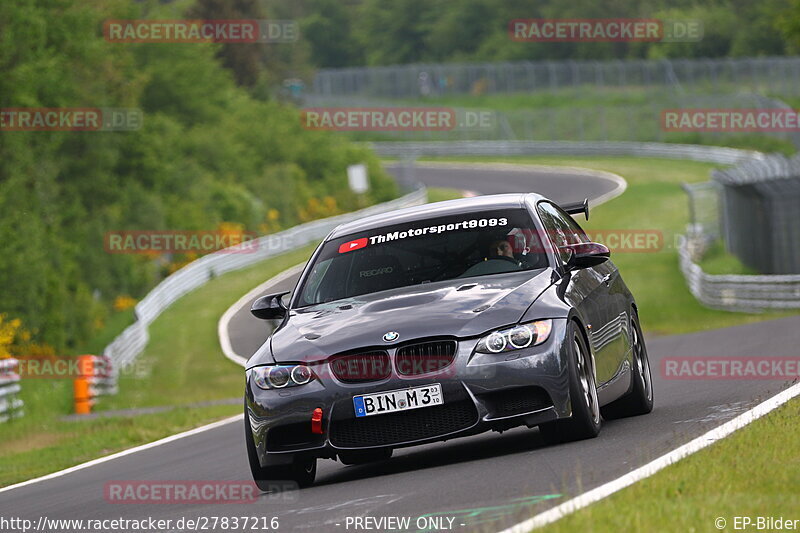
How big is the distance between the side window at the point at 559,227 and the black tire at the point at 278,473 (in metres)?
2.20

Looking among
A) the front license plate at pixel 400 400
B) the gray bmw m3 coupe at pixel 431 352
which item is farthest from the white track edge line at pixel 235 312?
the front license plate at pixel 400 400

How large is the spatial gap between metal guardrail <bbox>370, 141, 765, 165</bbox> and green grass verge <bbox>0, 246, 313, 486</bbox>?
978 inches

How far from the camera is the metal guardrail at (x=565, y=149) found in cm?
7244

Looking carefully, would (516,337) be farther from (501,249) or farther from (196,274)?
(196,274)

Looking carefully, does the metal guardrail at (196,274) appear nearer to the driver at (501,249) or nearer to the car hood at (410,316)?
the driver at (501,249)

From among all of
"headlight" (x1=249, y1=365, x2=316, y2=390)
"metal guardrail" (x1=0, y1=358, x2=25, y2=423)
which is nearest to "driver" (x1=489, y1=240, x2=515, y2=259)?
"headlight" (x1=249, y1=365, x2=316, y2=390)

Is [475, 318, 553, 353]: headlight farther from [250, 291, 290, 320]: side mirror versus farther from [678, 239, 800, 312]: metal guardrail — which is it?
[678, 239, 800, 312]: metal guardrail

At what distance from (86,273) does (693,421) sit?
4501 cm

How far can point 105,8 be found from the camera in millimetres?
72125

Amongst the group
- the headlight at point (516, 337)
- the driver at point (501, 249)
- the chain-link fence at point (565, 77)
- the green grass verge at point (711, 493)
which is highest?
the chain-link fence at point (565, 77)

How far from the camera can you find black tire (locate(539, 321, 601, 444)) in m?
8.84

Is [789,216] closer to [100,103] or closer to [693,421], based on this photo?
[693,421]

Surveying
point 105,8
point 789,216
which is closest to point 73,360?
point 789,216

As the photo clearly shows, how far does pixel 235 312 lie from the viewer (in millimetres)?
41656
